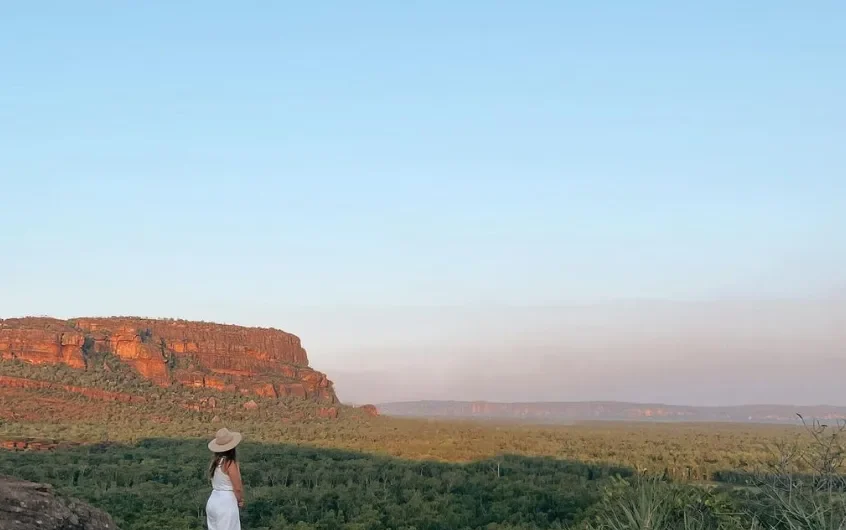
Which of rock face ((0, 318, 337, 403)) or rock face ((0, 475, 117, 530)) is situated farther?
rock face ((0, 318, 337, 403))

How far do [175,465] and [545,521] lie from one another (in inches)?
695

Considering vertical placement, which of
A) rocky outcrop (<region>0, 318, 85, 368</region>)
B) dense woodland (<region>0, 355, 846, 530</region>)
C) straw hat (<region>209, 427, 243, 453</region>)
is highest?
rocky outcrop (<region>0, 318, 85, 368</region>)

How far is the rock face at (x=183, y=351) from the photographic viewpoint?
84250 millimetres

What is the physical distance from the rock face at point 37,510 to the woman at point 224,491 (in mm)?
2168

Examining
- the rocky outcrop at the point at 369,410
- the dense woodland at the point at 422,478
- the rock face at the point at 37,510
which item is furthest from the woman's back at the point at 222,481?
the rocky outcrop at the point at 369,410

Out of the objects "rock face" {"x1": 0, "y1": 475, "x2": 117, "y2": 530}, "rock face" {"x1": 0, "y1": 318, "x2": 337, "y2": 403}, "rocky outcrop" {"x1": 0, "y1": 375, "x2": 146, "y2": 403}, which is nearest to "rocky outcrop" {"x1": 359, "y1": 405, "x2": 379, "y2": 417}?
"rock face" {"x1": 0, "y1": 318, "x2": 337, "y2": 403}

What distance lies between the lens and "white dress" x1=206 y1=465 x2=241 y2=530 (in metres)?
8.59

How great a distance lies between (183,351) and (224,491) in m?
95.9

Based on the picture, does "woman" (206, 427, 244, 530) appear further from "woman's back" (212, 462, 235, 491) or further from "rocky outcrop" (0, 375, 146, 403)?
"rocky outcrop" (0, 375, 146, 403)

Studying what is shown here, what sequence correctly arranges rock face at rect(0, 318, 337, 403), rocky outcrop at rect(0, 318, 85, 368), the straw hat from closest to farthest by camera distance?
the straw hat
rocky outcrop at rect(0, 318, 85, 368)
rock face at rect(0, 318, 337, 403)

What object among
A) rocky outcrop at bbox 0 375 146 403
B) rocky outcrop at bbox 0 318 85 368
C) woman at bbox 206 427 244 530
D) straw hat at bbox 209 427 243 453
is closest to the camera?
woman at bbox 206 427 244 530

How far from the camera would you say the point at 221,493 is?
8.65m

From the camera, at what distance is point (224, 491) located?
341 inches

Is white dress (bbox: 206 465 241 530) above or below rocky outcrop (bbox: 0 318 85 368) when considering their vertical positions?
below
